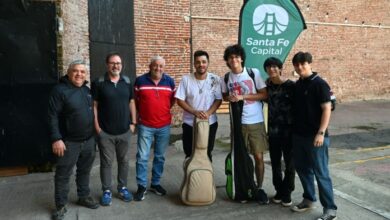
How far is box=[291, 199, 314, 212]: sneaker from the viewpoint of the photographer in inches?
161

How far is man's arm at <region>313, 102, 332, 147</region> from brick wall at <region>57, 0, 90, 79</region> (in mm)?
3966

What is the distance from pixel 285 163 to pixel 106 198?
2.09 metres

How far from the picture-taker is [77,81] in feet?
12.8

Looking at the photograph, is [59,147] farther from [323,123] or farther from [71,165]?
[323,123]

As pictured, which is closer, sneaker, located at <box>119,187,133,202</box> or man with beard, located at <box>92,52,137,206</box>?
man with beard, located at <box>92,52,137,206</box>

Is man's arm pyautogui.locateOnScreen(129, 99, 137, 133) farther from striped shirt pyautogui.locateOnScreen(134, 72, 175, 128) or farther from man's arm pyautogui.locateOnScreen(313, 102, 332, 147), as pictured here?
man's arm pyautogui.locateOnScreen(313, 102, 332, 147)

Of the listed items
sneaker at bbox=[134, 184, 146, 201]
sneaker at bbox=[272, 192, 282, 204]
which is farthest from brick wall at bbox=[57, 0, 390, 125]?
sneaker at bbox=[272, 192, 282, 204]

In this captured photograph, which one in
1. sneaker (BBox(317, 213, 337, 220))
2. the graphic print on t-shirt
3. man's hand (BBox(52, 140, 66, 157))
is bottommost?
sneaker (BBox(317, 213, 337, 220))

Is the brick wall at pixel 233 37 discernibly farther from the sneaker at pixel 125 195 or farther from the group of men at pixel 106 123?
the sneaker at pixel 125 195

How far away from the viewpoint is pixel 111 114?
4.18m

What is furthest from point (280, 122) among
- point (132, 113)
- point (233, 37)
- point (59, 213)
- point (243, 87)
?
point (233, 37)

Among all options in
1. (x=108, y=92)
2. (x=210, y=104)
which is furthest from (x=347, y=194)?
(x=108, y=92)

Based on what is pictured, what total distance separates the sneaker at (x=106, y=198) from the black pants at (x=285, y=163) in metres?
1.93

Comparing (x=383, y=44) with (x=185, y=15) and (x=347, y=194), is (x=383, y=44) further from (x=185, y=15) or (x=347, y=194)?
(x=347, y=194)
